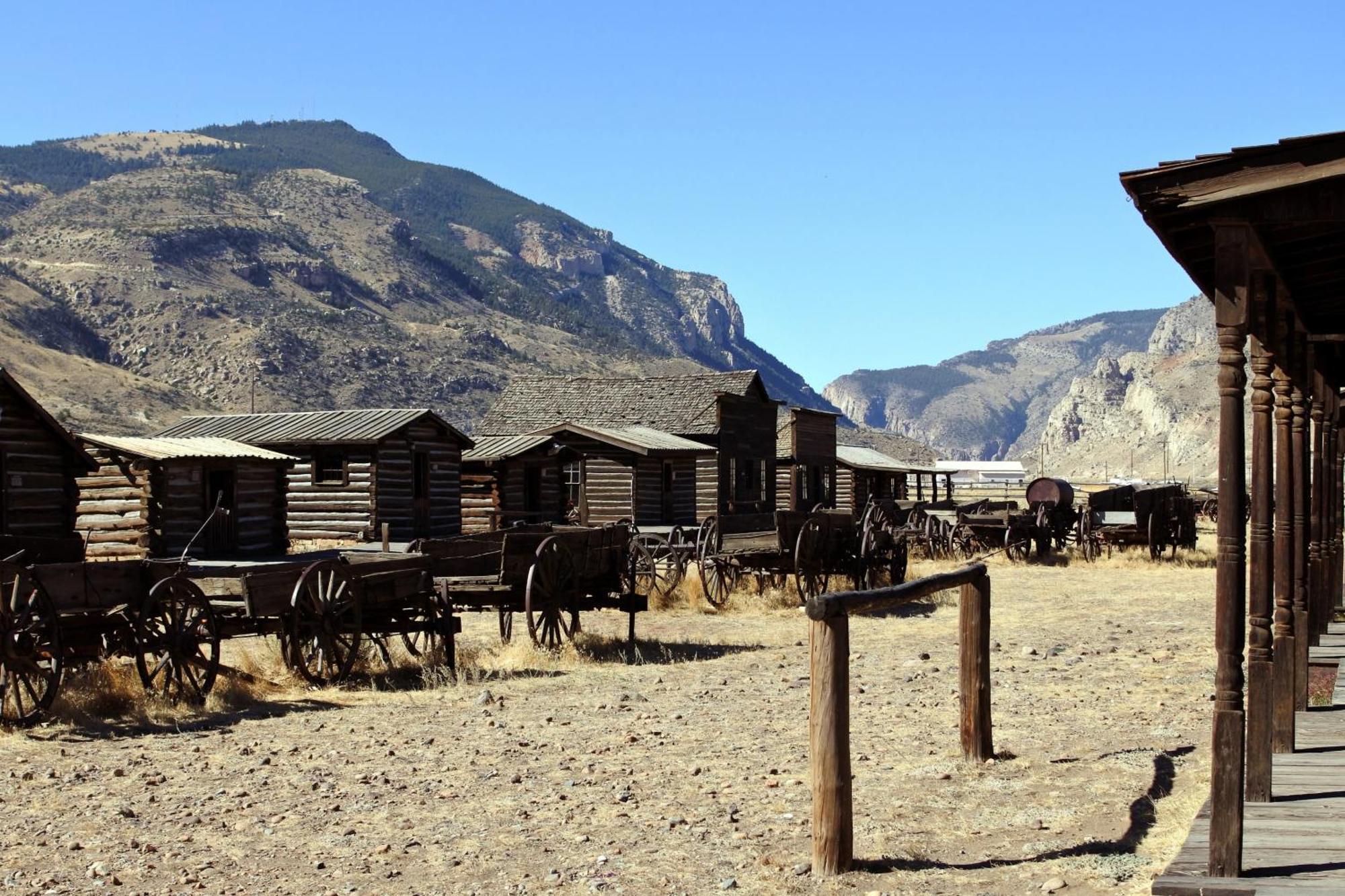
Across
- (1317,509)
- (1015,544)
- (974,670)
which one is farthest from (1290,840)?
(1015,544)

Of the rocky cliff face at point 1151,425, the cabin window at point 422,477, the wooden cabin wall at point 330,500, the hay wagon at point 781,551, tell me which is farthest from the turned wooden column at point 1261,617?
the rocky cliff face at point 1151,425

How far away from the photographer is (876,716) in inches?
401

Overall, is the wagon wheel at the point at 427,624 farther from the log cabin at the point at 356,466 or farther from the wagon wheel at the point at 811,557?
the log cabin at the point at 356,466

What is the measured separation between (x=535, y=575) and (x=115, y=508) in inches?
552

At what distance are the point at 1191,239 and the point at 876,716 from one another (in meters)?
5.20

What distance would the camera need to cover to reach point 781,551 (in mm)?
19453

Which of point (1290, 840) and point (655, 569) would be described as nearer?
point (1290, 840)

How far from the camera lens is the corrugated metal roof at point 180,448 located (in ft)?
77.2

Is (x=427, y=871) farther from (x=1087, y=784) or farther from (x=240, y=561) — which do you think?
(x=240, y=561)

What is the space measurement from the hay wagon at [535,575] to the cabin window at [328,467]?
50.6 feet

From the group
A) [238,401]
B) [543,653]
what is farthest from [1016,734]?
[238,401]

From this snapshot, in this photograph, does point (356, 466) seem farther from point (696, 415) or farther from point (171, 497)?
point (696, 415)

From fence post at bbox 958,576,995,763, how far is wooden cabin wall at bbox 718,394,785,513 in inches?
1168

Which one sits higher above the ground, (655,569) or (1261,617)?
(1261,617)
